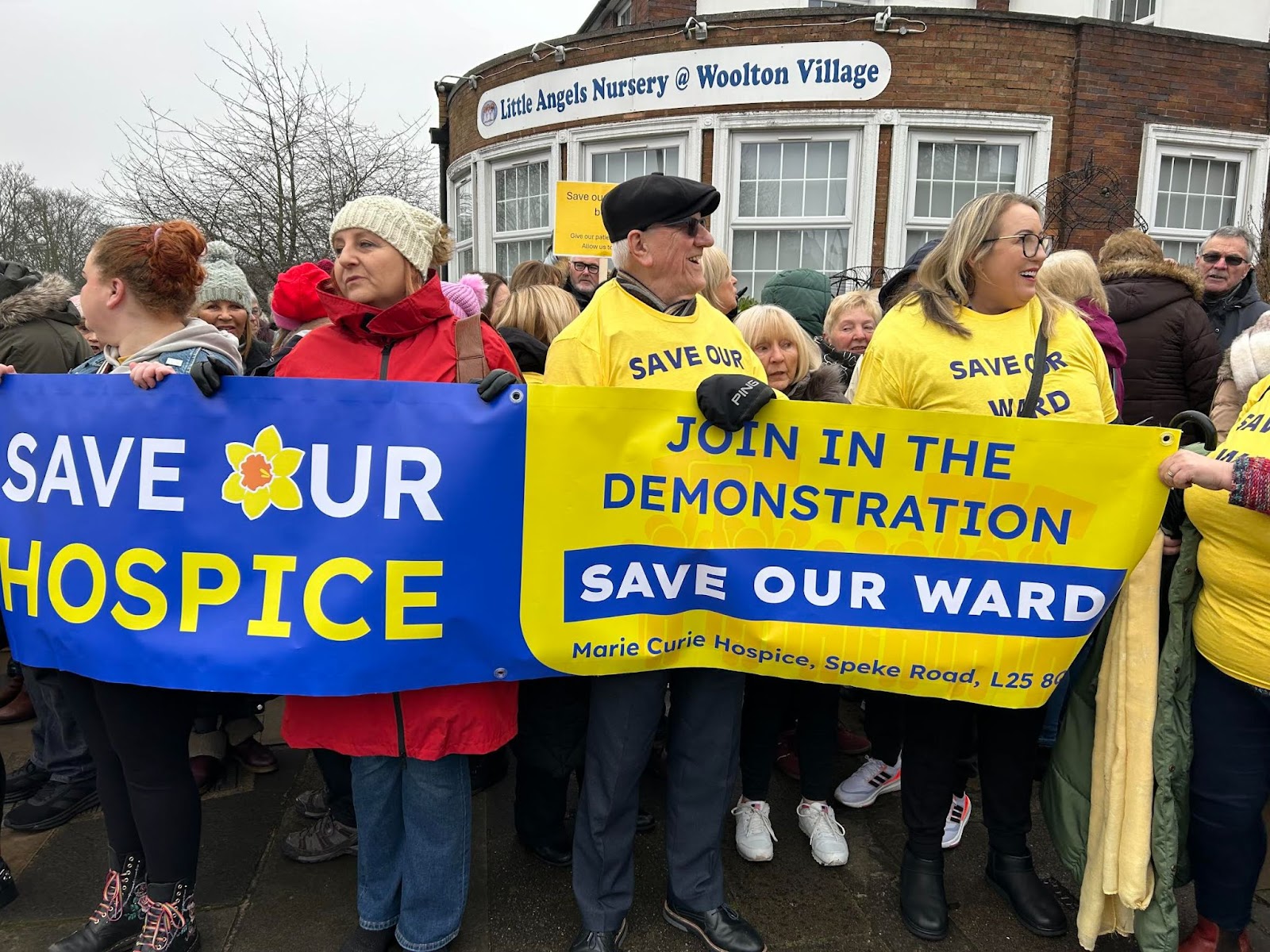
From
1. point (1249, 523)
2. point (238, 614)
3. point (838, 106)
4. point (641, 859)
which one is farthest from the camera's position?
point (838, 106)

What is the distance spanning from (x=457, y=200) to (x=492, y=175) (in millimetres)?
1506

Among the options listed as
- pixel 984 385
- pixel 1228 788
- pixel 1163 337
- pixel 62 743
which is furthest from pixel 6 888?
pixel 1163 337

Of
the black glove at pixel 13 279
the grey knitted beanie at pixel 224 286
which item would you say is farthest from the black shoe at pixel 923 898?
the black glove at pixel 13 279

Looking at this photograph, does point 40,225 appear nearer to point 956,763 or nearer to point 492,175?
point 492,175

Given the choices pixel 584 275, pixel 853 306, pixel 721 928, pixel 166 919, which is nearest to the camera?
pixel 166 919

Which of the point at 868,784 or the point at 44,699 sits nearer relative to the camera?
the point at 44,699

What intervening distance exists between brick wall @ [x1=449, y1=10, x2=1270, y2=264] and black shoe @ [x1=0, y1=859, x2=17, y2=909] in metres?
9.82

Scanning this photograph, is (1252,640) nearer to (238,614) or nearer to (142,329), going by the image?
(238,614)

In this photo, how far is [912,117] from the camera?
977 cm

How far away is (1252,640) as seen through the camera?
2.08 m

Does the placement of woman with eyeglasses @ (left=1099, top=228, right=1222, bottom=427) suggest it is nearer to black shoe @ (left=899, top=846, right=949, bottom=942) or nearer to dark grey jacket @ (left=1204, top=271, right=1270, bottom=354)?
dark grey jacket @ (left=1204, top=271, right=1270, bottom=354)

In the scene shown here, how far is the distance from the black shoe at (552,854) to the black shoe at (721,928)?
1.48 ft

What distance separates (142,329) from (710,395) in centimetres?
155

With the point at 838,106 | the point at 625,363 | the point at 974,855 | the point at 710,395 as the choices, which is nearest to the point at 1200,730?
the point at 974,855
